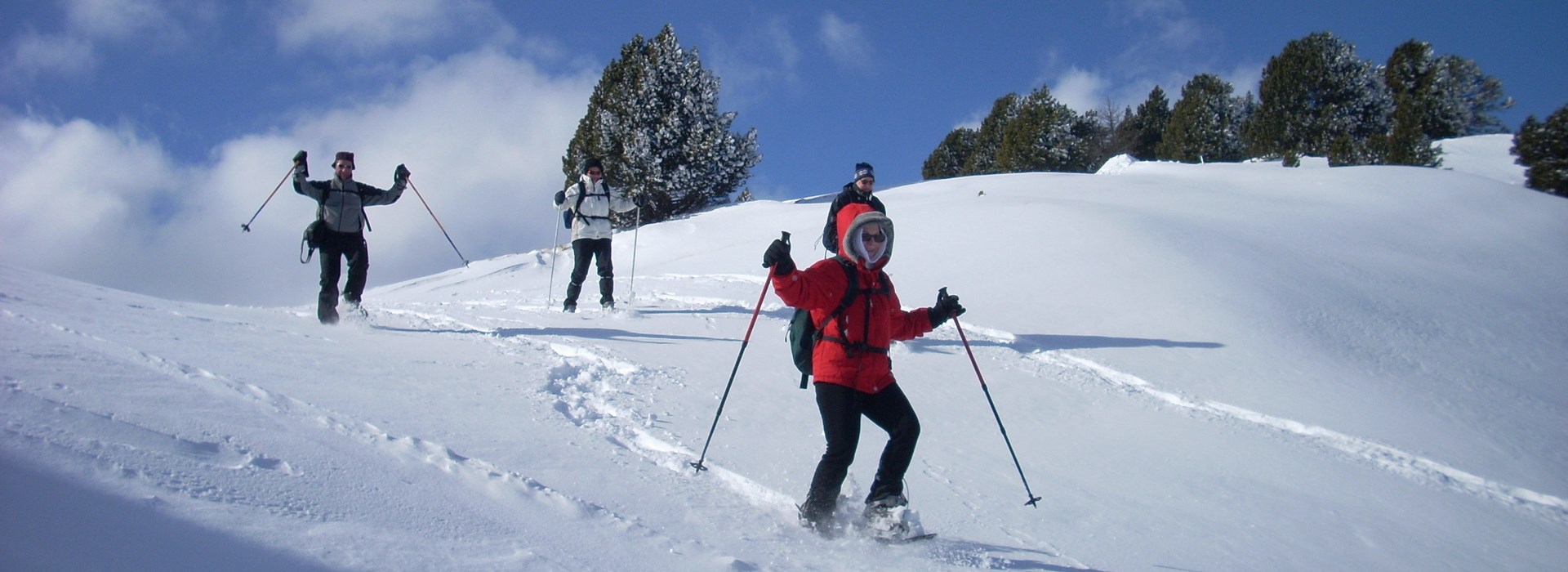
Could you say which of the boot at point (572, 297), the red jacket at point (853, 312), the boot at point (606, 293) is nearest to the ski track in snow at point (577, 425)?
the red jacket at point (853, 312)

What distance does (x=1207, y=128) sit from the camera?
46062 mm

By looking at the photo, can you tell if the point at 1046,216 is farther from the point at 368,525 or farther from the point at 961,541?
the point at 368,525

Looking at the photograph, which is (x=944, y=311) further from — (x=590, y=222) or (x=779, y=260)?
(x=590, y=222)

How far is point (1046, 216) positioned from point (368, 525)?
1351cm

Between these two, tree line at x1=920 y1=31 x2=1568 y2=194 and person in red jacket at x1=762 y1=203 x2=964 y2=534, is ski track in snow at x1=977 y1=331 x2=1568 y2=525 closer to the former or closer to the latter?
person in red jacket at x1=762 y1=203 x2=964 y2=534

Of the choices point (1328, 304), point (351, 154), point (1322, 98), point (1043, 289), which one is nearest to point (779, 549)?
point (351, 154)

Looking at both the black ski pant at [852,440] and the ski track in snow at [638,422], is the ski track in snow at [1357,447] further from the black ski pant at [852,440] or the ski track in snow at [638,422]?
the black ski pant at [852,440]

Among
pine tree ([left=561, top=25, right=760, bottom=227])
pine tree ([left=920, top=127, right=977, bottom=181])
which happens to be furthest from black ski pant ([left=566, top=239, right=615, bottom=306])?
pine tree ([left=920, top=127, right=977, bottom=181])

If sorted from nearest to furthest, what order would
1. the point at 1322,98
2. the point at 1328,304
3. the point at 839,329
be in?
the point at 839,329, the point at 1328,304, the point at 1322,98

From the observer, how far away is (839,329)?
3840 mm

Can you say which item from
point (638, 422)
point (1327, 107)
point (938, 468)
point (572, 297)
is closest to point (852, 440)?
point (938, 468)

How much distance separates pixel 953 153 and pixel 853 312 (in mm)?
57416

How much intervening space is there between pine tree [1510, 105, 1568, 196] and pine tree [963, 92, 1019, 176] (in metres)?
28.2

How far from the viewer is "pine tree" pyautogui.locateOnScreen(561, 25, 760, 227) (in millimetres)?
27578
